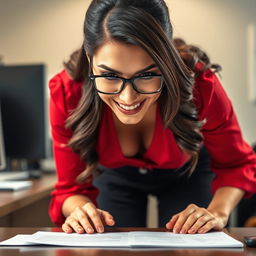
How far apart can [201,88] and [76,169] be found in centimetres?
44

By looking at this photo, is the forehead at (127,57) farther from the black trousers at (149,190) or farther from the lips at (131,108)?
the black trousers at (149,190)

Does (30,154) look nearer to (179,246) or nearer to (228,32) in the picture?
(179,246)

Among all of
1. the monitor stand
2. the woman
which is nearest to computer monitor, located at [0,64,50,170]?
the monitor stand

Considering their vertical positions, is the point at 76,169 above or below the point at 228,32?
below

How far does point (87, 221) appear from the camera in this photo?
1.23 meters

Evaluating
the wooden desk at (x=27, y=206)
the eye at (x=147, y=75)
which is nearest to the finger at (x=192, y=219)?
the eye at (x=147, y=75)

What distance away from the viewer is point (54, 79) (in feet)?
4.88

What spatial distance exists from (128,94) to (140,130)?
44 cm

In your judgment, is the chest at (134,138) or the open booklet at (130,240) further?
the chest at (134,138)

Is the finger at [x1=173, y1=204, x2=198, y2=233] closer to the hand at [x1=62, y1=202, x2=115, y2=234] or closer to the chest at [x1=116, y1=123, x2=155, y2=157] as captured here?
the hand at [x1=62, y1=202, x2=115, y2=234]

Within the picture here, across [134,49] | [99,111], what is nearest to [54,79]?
[99,111]

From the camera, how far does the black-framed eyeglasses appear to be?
1.19 metres

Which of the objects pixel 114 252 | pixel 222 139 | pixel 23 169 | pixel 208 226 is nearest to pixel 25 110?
pixel 23 169

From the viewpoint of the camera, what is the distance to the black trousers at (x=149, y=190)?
170 centimetres
